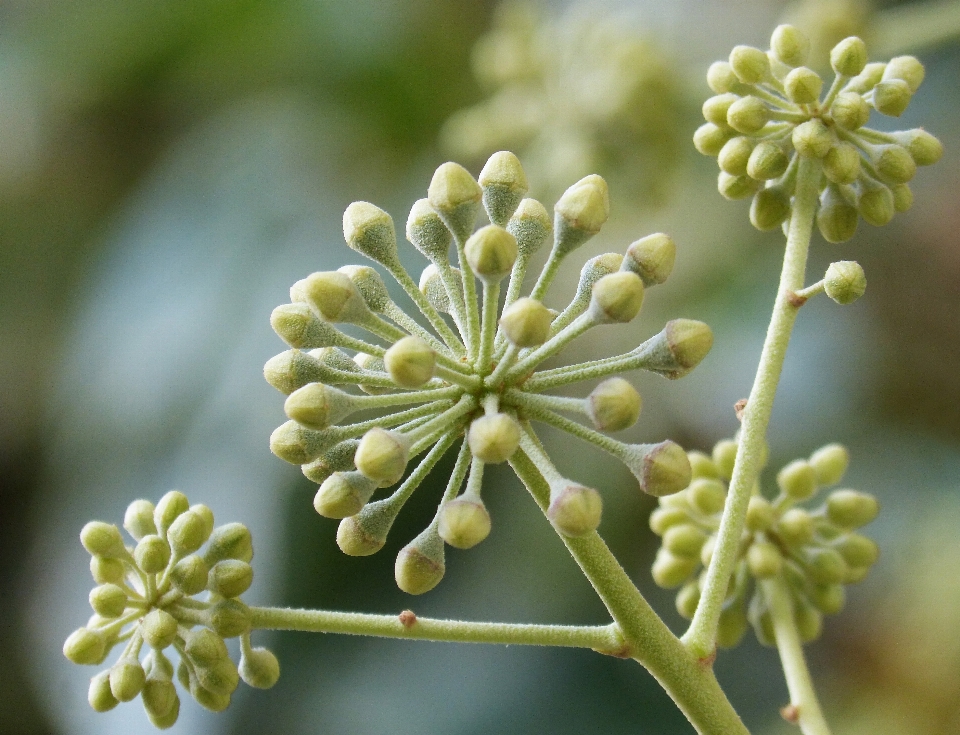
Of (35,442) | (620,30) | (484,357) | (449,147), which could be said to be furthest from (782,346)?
(35,442)

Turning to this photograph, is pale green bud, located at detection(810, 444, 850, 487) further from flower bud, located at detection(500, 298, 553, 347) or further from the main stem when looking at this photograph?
flower bud, located at detection(500, 298, 553, 347)

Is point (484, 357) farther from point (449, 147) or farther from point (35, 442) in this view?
point (35, 442)

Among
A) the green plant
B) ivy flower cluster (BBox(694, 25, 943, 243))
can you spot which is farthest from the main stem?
ivy flower cluster (BBox(694, 25, 943, 243))

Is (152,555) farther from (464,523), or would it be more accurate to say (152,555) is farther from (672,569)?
(672,569)

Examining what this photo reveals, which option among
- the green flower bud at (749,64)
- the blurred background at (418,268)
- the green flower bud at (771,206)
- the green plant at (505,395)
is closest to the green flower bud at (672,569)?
the green plant at (505,395)

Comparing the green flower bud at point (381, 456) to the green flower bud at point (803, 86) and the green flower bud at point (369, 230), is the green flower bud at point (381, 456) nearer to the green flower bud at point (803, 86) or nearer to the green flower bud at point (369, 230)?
the green flower bud at point (369, 230)

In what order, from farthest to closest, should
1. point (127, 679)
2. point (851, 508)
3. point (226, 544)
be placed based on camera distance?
point (851, 508), point (226, 544), point (127, 679)

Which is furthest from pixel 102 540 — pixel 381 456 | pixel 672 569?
pixel 672 569
